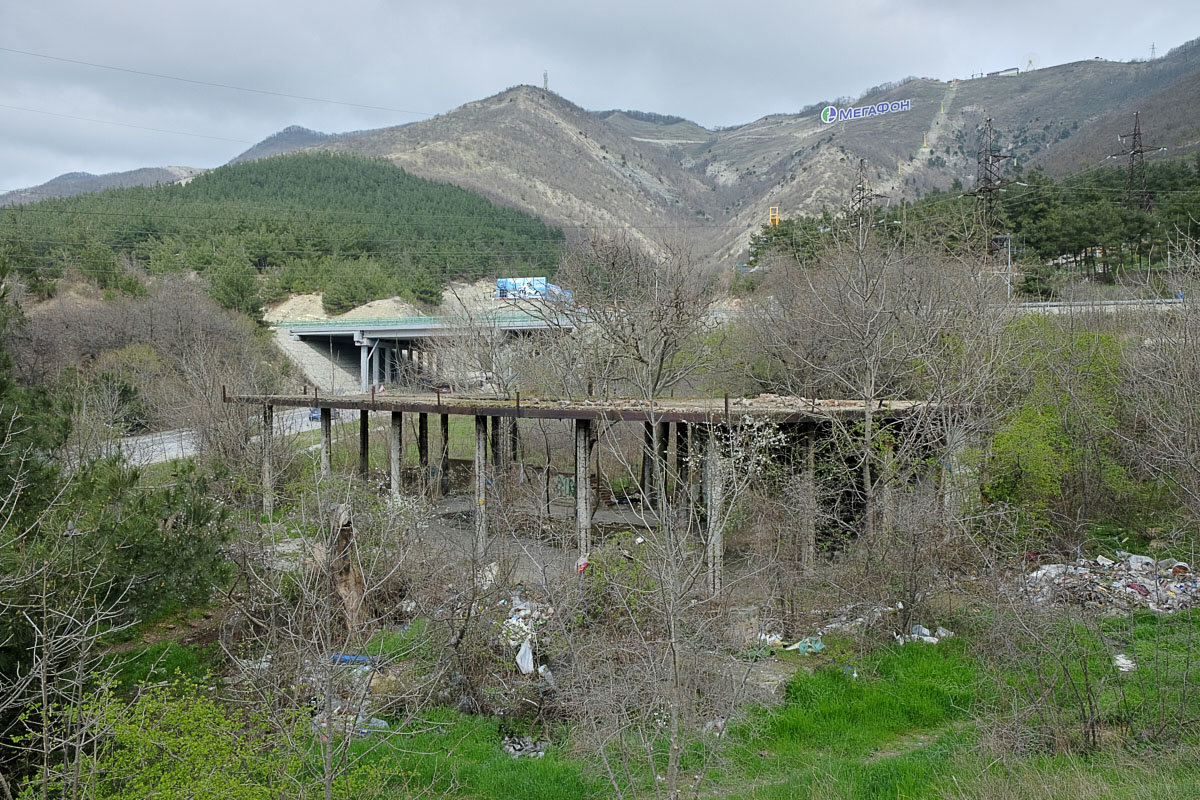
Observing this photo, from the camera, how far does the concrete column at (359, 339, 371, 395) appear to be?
49.3m

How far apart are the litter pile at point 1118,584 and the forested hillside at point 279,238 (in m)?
44.0

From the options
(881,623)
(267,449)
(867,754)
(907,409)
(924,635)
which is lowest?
(867,754)

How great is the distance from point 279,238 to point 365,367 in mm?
20471

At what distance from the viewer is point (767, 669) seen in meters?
8.96

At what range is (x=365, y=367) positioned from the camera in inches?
1967

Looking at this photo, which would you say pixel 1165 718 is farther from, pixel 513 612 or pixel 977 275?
pixel 977 275

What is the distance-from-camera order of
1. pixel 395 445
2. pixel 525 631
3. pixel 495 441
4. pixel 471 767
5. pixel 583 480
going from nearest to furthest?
1. pixel 471 767
2. pixel 525 631
3. pixel 583 480
4. pixel 395 445
5. pixel 495 441

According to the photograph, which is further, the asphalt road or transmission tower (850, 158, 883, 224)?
transmission tower (850, 158, 883, 224)

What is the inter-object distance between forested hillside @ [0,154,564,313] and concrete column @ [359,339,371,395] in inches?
268

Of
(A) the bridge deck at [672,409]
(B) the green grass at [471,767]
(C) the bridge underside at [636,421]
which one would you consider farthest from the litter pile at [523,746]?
(A) the bridge deck at [672,409]

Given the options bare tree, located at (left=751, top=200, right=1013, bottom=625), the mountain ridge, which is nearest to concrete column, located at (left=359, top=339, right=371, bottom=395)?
the mountain ridge

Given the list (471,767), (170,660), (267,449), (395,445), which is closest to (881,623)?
(471,767)

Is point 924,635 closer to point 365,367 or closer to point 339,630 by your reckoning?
point 339,630

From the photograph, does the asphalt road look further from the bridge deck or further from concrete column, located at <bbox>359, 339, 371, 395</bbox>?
concrete column, located at <bbox>359, 339, 371, 395</bbox>
